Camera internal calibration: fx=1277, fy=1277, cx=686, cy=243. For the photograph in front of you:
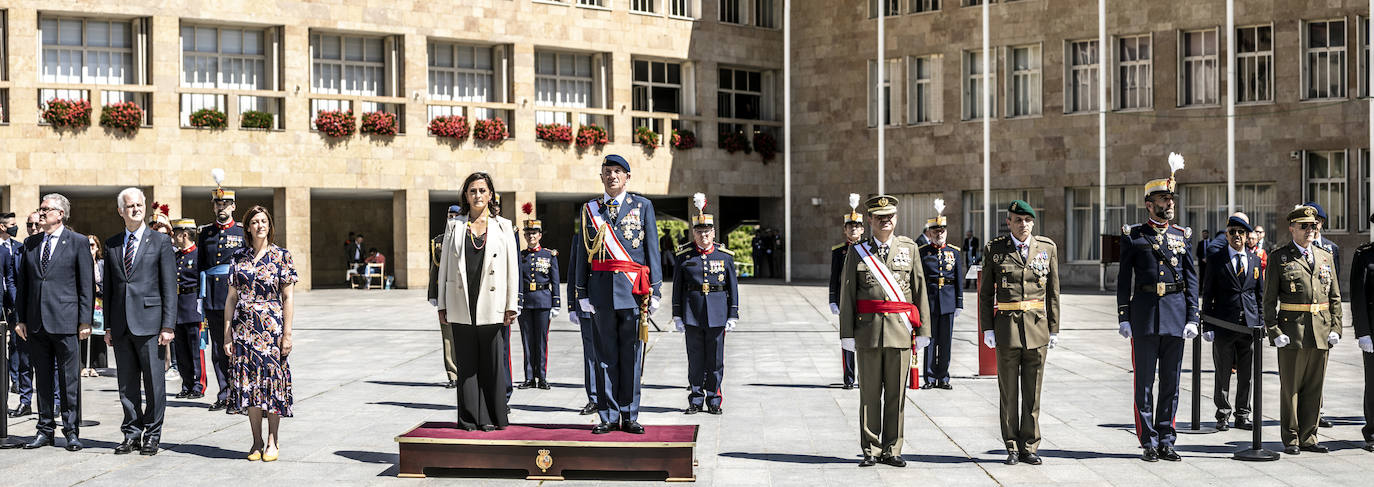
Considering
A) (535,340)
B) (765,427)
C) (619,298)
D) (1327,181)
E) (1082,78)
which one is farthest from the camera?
(1082,78)

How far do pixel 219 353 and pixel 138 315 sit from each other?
2751 mm

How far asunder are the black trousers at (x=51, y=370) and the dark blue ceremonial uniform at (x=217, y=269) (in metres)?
2.14

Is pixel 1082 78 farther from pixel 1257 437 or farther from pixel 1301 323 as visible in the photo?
pixel 1257 437

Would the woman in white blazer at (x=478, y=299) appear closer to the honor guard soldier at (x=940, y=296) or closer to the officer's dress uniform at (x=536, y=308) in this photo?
the officer's dress uniform at (x=536, y=308)

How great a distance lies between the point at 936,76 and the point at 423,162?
13.6 meters

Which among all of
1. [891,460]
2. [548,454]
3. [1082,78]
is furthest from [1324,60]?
[548,454]

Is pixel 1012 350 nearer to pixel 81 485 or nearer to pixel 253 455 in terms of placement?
pixel 253 455

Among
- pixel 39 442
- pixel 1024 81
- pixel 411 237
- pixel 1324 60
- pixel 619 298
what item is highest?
pixel 1024 81

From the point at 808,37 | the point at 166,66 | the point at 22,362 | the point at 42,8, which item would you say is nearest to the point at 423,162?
the point at 166,66

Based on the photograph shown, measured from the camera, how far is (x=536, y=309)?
12.4 metres

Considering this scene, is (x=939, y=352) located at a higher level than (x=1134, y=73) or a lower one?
lower

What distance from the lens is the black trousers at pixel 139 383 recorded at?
8.40 meters

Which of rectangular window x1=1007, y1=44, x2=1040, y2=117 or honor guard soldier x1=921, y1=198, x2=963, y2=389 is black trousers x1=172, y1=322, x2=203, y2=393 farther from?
rectangular window x1=1007, y1=44, x2=1040, y2=117

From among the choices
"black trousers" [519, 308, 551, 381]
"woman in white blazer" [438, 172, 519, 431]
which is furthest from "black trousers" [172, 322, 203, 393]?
"woman in white blazer" [438, 172, 519, 431]
